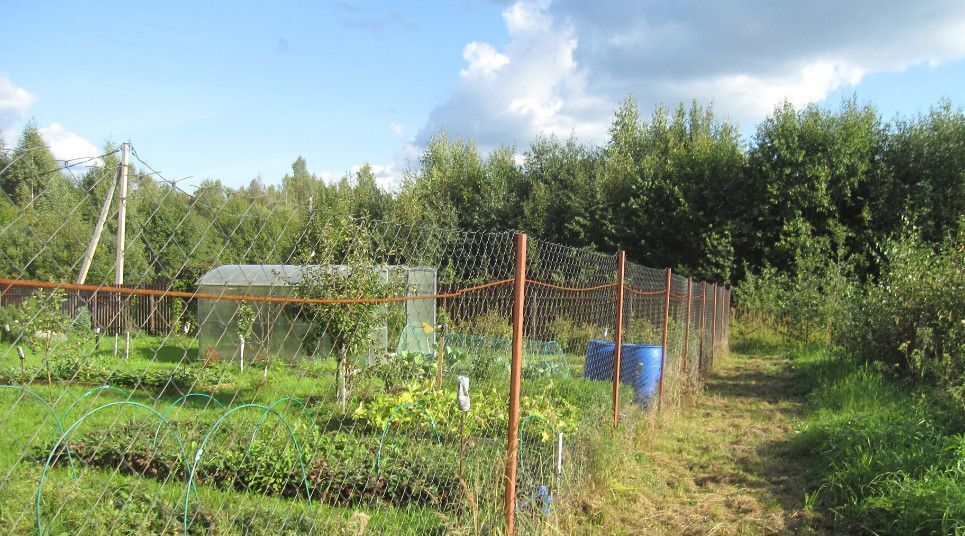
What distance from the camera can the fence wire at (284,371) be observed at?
196 cm

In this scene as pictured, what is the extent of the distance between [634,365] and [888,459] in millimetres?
2617

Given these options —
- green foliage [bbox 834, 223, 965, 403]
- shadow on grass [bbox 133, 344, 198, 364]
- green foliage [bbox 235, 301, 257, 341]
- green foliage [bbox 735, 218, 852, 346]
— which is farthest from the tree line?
green foliage [bbox 235, 301, 257, 341]

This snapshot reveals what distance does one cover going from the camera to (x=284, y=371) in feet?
14.1

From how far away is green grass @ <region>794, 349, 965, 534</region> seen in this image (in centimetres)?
427

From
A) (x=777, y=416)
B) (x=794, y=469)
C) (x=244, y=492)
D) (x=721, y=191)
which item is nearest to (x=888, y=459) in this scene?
(x=794, y=469)

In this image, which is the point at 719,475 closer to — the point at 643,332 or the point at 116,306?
the point at 643,332

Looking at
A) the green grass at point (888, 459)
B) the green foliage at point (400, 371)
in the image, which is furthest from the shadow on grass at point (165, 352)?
the green grass at point (888, 459)

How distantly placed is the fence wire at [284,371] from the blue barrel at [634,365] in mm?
26

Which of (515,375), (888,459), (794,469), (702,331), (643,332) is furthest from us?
(702,331)

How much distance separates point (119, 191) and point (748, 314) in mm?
18484

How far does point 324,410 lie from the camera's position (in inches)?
279

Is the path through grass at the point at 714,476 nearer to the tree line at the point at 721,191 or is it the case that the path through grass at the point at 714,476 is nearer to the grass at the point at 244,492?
the grass at the point at 244,492

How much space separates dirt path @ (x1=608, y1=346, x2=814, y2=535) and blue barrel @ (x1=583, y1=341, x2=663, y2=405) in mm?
432

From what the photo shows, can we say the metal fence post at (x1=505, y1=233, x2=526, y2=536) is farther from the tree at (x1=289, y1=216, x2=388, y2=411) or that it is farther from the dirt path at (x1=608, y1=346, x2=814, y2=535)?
the tree at (x1=289, y1=216, x2=388, y2=411)
